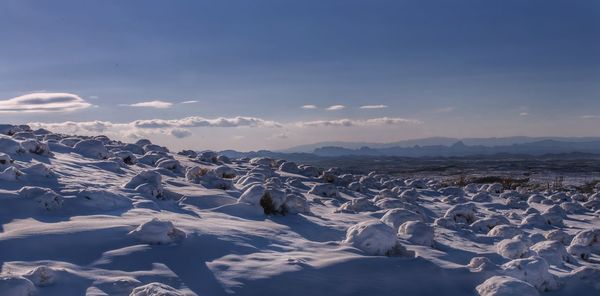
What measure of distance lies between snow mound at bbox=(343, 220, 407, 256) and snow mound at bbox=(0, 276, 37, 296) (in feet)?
11.7

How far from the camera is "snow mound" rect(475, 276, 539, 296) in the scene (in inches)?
182

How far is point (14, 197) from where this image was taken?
646cm

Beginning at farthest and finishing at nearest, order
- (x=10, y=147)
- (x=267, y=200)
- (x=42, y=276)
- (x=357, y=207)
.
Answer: (x=357, y=207)
(x=10, y=147)
(x=267, y=200)
(x=42, y=276)

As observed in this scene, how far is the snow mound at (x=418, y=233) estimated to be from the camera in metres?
7.14

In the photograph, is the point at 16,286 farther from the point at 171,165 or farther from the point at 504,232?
the point at 171,165

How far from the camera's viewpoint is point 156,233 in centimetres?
518

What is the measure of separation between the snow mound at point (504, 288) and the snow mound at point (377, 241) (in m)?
1.15

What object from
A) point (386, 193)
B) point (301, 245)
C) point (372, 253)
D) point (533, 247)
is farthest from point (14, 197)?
point (386, 193)

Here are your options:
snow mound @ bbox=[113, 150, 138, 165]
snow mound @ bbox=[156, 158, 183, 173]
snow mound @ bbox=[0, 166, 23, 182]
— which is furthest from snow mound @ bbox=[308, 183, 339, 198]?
snow mound @ bbox=[0, 166, 23, 182]

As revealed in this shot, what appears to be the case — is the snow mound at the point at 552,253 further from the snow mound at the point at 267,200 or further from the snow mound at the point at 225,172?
the snow mound at the point at 225,172

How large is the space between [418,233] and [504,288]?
2583 millimetres

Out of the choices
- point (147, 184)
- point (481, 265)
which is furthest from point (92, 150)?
point (481, 265)

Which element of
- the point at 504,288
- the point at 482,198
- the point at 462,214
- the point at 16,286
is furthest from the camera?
the point at 482,198

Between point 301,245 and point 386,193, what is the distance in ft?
29.6
